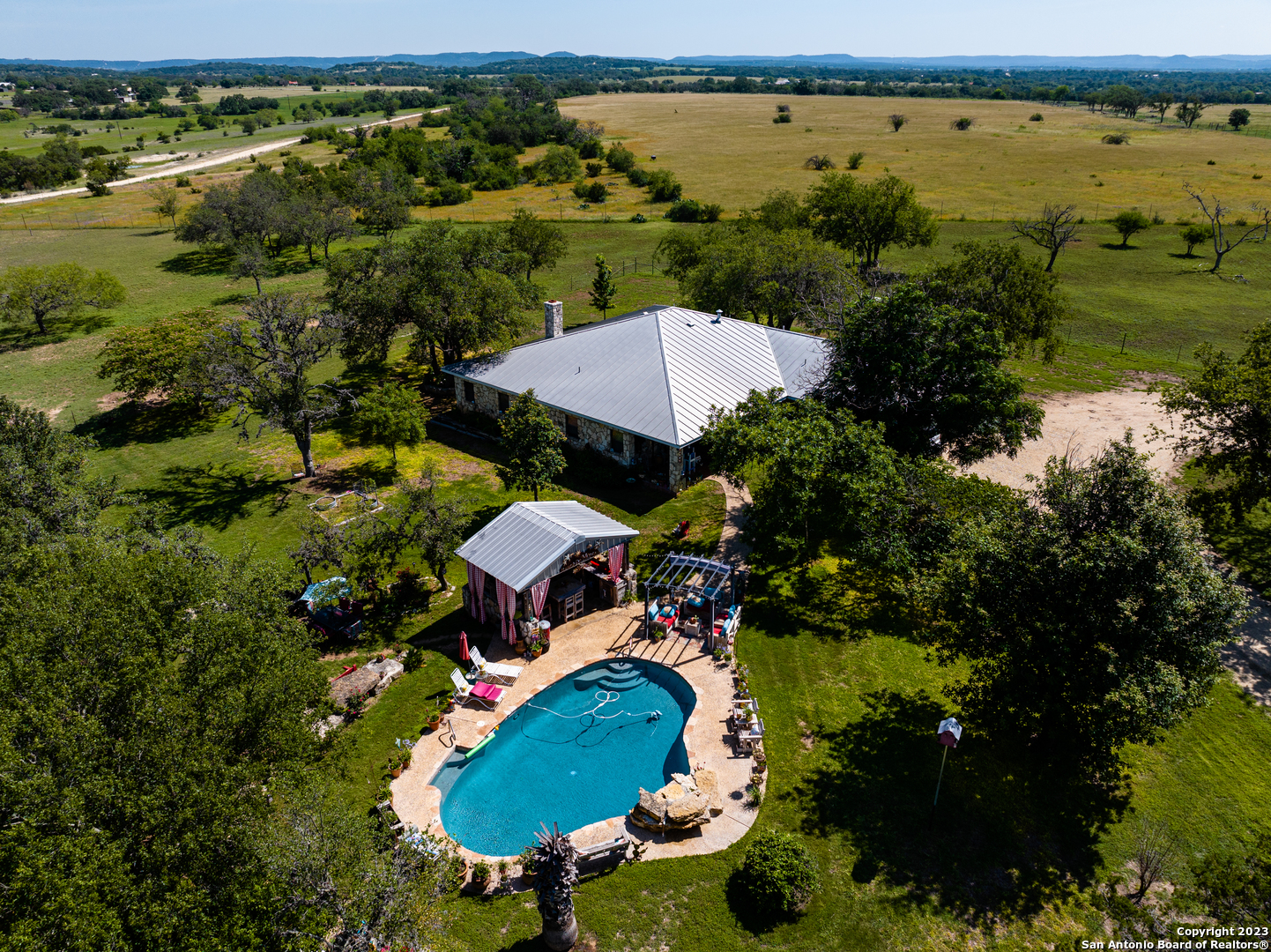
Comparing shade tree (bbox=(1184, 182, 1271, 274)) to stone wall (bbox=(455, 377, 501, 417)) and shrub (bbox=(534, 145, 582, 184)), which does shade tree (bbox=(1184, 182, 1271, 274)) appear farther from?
shrub (bbox=(534, 145, 582, 184))

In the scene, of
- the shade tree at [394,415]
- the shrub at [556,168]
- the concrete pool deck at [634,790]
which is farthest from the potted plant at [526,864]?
the shrub at [556,168]

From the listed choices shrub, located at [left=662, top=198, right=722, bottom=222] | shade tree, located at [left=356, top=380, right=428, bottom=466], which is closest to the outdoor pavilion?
shade tree, located at [left=356, top=380, right=428, bottom=466]

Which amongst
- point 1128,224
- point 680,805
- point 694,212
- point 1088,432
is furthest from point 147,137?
point 680,805

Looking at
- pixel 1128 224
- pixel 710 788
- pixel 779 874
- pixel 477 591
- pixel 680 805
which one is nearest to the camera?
pixel 779 874

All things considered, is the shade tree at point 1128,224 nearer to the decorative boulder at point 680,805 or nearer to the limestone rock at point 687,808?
the decorative boulder at point 680,805

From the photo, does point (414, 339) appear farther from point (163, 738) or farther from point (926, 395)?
point (163, 738)

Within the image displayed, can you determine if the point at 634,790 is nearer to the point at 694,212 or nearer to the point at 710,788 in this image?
the point at 710,788
